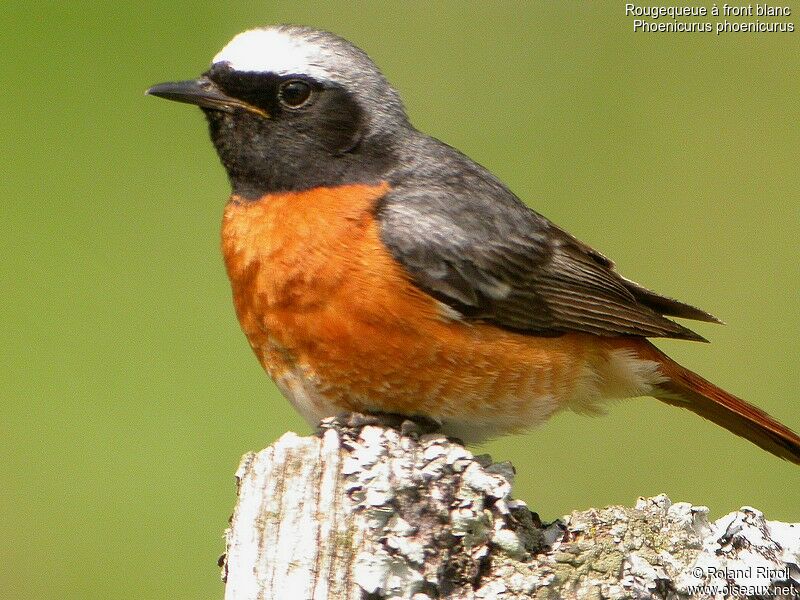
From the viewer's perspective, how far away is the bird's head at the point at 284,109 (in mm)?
5871

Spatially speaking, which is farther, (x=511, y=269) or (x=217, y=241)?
(x=217, y=241)

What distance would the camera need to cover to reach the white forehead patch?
5.83 metres

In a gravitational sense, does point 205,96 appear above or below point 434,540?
above

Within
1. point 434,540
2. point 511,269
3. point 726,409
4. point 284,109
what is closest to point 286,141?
point 284,109

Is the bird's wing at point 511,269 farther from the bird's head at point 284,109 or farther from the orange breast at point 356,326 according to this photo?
the bird's head at point 284,109

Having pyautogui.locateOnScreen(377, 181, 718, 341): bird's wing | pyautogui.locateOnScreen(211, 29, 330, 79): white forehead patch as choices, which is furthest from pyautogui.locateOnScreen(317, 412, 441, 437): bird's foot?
pyautogui.locateOnScreen(211, 29, 330, 79): white forehead patch

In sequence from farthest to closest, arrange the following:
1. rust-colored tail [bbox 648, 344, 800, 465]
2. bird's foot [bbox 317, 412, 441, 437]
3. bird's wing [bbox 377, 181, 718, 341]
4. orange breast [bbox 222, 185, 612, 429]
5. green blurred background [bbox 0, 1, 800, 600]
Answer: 1. green blurred background [bbox 0, 1, 800, 600]
2. rust-colored tail [bbox 648, 344, 800, 465]
3. bird's wing [bbox 377, 181, 718, 341]
4. orange breast [bbox 222, 185, 612, 429]
5. bird's foot [bbox 317, 412, 441, 437]

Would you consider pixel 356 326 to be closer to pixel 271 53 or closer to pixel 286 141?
pixel 286 141

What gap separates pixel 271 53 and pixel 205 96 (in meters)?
0.35

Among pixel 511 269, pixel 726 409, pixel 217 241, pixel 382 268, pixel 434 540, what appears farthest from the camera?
pixel 217 241

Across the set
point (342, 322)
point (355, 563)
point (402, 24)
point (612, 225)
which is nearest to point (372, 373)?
point (342, 322)

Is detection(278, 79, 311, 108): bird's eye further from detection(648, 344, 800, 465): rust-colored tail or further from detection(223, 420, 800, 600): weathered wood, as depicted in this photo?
detection(648, 344, 800, 465): rust-colored tail

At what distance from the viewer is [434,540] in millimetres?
4328

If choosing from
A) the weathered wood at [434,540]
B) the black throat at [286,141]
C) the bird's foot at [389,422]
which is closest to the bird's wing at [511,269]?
the black throat at [286,141]
